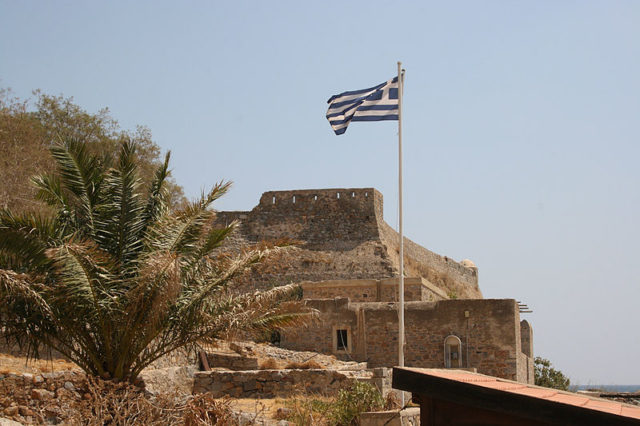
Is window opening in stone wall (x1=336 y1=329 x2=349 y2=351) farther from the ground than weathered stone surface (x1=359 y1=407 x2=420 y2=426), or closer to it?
farther from the ground

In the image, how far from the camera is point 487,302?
21500mm

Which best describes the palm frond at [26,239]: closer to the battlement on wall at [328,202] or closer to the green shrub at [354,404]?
the green shrub at [354,404]

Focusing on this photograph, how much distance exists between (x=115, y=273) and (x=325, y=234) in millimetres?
22075

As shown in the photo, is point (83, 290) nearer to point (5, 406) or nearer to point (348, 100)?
point (5, 406)

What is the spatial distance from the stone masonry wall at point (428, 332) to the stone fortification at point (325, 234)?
34.1 ft

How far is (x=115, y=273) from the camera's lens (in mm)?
12797

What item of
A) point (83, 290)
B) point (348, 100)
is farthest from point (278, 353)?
point (83, 290)

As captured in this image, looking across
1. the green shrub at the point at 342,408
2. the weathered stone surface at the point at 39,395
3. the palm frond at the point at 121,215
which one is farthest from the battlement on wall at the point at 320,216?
the weathered stone surface at the point at 39,395

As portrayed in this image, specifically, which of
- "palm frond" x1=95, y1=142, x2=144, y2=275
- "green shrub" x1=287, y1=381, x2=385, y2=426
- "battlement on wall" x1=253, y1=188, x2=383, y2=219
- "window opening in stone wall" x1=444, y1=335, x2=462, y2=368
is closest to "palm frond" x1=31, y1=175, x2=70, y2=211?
"palm frond" x1=95, y1=142, x2=144, y2=275

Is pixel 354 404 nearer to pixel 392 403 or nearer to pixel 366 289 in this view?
pixel 392 403

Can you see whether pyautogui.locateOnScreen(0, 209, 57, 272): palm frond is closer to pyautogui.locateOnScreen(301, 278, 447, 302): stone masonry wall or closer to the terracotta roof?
the terracotta roof

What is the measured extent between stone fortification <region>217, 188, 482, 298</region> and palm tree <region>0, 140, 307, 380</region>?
61.9 ft

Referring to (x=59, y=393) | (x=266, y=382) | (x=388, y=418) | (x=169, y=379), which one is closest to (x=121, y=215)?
(x=59, y=393)

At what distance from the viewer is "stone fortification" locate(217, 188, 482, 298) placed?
33.3 m
